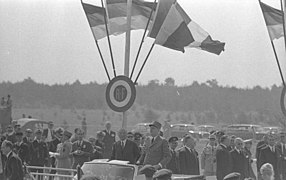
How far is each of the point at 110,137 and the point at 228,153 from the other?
3.49m

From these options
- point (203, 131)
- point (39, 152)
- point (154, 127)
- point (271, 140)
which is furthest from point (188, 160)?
point (203, 131)

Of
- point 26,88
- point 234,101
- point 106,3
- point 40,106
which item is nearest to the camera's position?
point 106,3

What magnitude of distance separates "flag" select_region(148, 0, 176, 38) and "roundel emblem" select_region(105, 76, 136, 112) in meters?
2.31

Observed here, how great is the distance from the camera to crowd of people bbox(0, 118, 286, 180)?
27.1 ft

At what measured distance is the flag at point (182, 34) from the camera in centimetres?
1119

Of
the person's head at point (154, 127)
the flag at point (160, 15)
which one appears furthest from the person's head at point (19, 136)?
the person's head at point (154, 127)

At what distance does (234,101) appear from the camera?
34.6 m

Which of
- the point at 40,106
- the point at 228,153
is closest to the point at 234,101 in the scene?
the point at 40,106

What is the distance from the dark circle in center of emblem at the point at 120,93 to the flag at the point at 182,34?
2245mm

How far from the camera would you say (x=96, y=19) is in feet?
39.7

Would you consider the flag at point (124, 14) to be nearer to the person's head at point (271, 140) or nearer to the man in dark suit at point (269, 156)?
the person's head at point (271, 140)

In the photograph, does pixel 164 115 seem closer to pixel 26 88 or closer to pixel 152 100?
pixel 152 100

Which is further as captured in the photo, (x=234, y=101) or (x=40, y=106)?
(x=234, y=101)

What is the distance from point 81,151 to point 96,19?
112 inches
